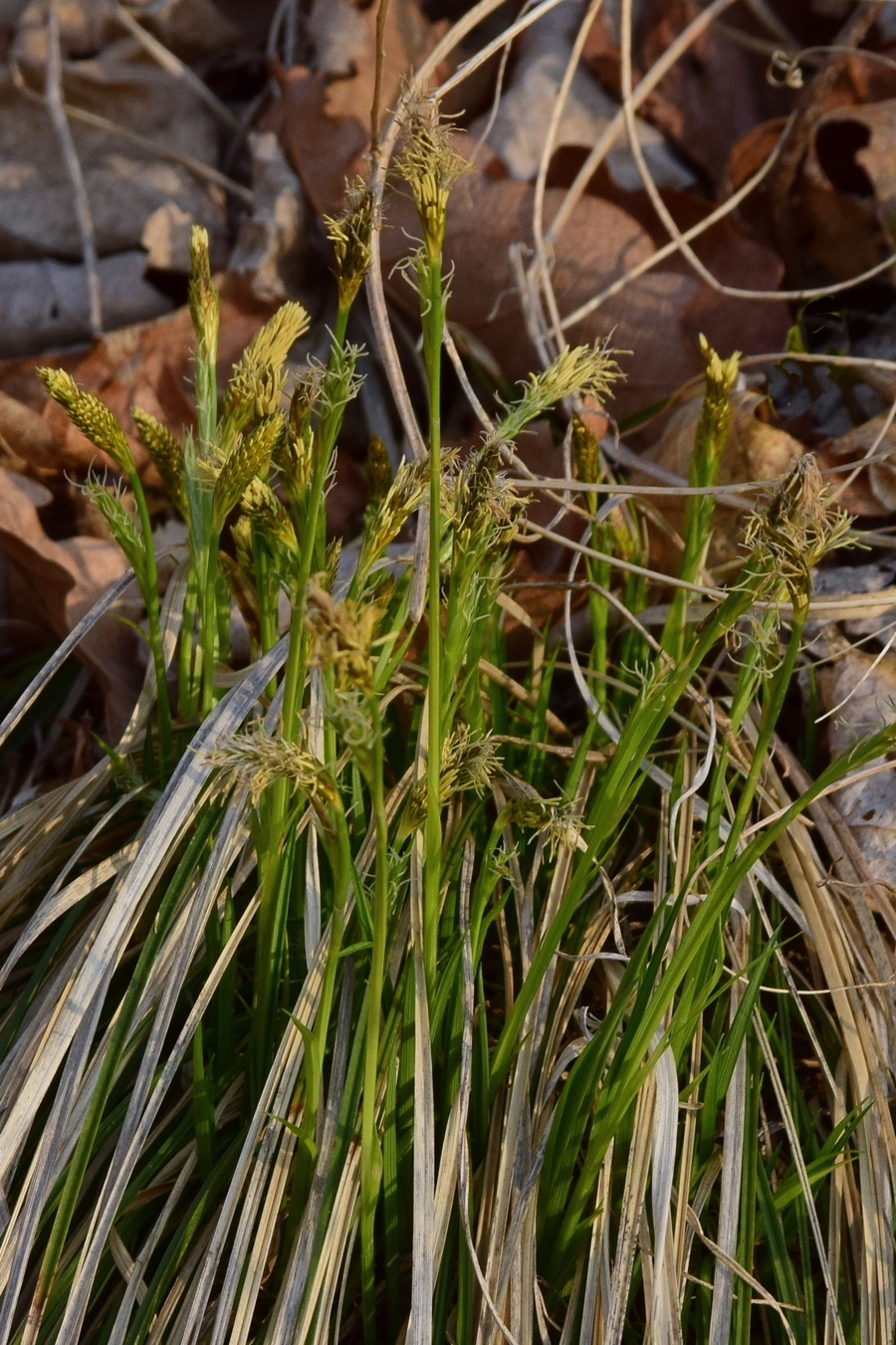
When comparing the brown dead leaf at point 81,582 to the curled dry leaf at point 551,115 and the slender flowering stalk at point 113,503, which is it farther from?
the curled dry leaf at point 551,115

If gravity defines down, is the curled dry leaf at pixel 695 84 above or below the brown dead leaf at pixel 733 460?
above

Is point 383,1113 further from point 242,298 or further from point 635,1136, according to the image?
point 242,298

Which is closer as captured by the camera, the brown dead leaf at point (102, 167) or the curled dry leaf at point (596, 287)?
the curled dry leaf at point (596, 287)

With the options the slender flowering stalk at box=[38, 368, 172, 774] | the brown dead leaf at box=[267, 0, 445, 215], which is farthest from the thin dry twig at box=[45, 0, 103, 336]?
the slender flowering stalk at box=[38, 368, 172, 774]

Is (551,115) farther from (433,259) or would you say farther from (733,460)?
(433,259)

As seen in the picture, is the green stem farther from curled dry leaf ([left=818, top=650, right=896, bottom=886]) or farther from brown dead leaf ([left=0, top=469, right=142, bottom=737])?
brown dead leaf ([left=0, top=469, right=142, bottom=737])

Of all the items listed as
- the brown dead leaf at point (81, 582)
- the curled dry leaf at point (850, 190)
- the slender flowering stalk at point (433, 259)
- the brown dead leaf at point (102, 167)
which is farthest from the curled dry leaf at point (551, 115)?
the slender flowering stalk at point (433, 259)
